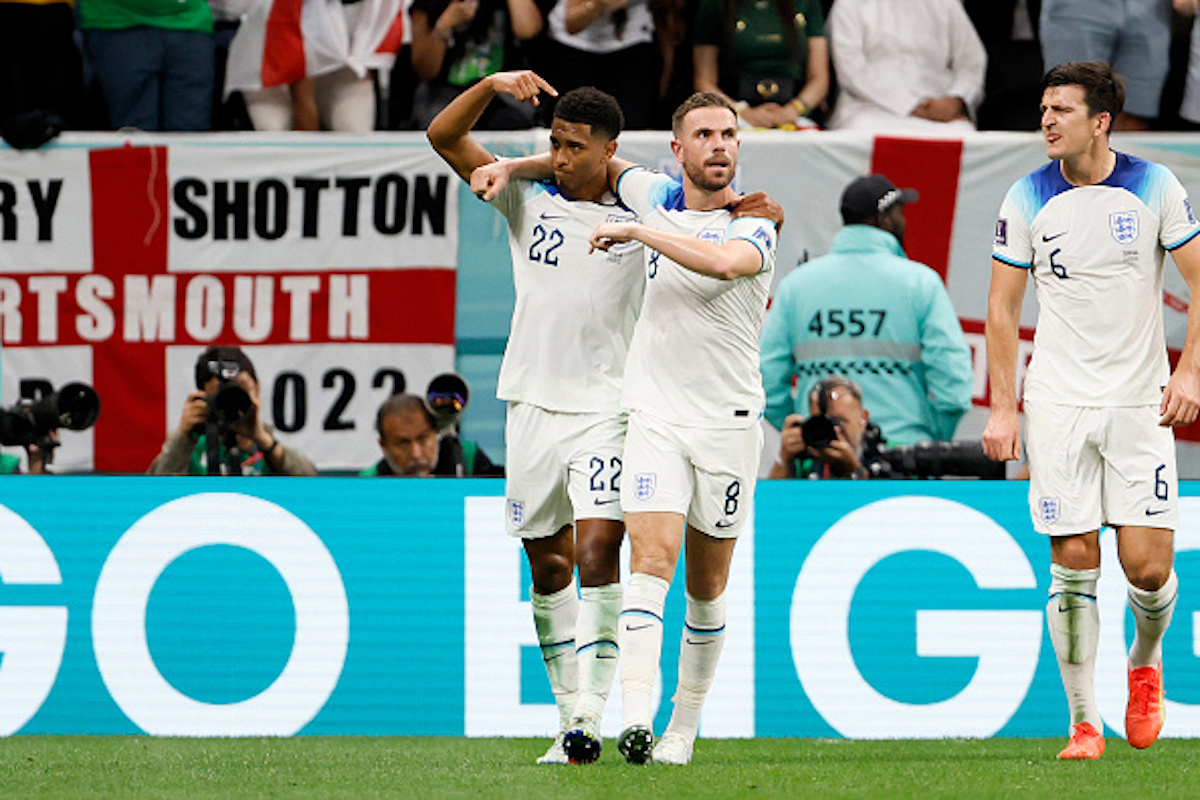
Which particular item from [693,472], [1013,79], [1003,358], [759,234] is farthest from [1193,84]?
[693,472]

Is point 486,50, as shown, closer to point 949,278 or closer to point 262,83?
point 262,83

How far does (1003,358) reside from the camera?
724 cm

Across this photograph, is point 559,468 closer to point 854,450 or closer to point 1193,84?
point 854,450

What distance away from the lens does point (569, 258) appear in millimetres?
7180

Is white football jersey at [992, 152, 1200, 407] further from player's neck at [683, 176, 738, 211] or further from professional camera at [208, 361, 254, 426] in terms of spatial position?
professional camera at [208, 361, 254, 426]

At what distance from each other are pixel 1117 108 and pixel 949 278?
4.10 m

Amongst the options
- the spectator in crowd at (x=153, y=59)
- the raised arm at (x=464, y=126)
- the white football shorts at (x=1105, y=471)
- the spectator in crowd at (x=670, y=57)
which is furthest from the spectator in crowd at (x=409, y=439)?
the white football shorts at (x=1105, y=471)

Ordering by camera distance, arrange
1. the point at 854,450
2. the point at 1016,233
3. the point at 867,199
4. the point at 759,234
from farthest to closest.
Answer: the point at 867,199 → the point at 854,450 → the point at 1016,233 → the point at 759,234

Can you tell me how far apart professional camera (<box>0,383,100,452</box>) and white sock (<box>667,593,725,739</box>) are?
3.61 metres

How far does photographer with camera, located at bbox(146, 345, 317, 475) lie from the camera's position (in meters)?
9.23

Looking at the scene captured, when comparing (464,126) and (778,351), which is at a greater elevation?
(464,126)

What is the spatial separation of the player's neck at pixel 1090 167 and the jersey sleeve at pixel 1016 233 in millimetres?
170

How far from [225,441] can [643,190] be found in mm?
3140

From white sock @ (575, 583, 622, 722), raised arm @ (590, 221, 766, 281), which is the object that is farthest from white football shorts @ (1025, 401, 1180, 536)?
white sock @ (575, 583, 622, 722)
